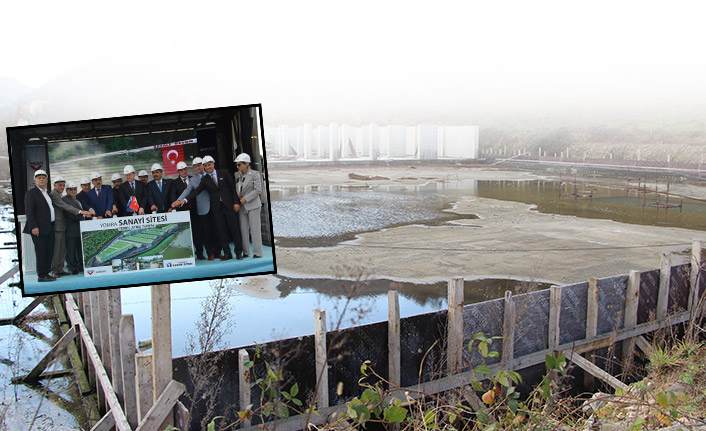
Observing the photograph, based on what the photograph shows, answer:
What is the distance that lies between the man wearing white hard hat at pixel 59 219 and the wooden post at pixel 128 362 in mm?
1756

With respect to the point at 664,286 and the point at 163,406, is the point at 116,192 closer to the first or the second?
the point at 163,406

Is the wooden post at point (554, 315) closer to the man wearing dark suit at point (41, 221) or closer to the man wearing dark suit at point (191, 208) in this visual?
the man wearing dark suit at point (191, 208)

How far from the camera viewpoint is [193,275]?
3656mm

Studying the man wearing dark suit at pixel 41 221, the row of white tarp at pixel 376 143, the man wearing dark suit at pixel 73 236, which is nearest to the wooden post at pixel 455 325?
the man wearing dark suit at pixel 73 236

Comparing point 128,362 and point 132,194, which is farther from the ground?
point 132,194

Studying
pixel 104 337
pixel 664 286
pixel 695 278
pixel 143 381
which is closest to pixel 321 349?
pixel 143 381

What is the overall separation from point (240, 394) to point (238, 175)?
266 centimetres

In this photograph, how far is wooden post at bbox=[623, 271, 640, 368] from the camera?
834 cm

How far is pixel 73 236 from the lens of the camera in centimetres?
360

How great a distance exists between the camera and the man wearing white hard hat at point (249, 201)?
3662 millimetres

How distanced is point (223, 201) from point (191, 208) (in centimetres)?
19

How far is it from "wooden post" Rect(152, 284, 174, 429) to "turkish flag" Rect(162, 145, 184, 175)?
2.39ft

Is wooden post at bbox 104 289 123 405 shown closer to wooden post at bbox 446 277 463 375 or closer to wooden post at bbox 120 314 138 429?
wooden post at bbox 120 314 138 429

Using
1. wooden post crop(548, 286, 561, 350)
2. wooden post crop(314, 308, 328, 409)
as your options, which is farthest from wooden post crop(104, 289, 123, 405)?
wooden post crop(548, 286, 561, 350)
